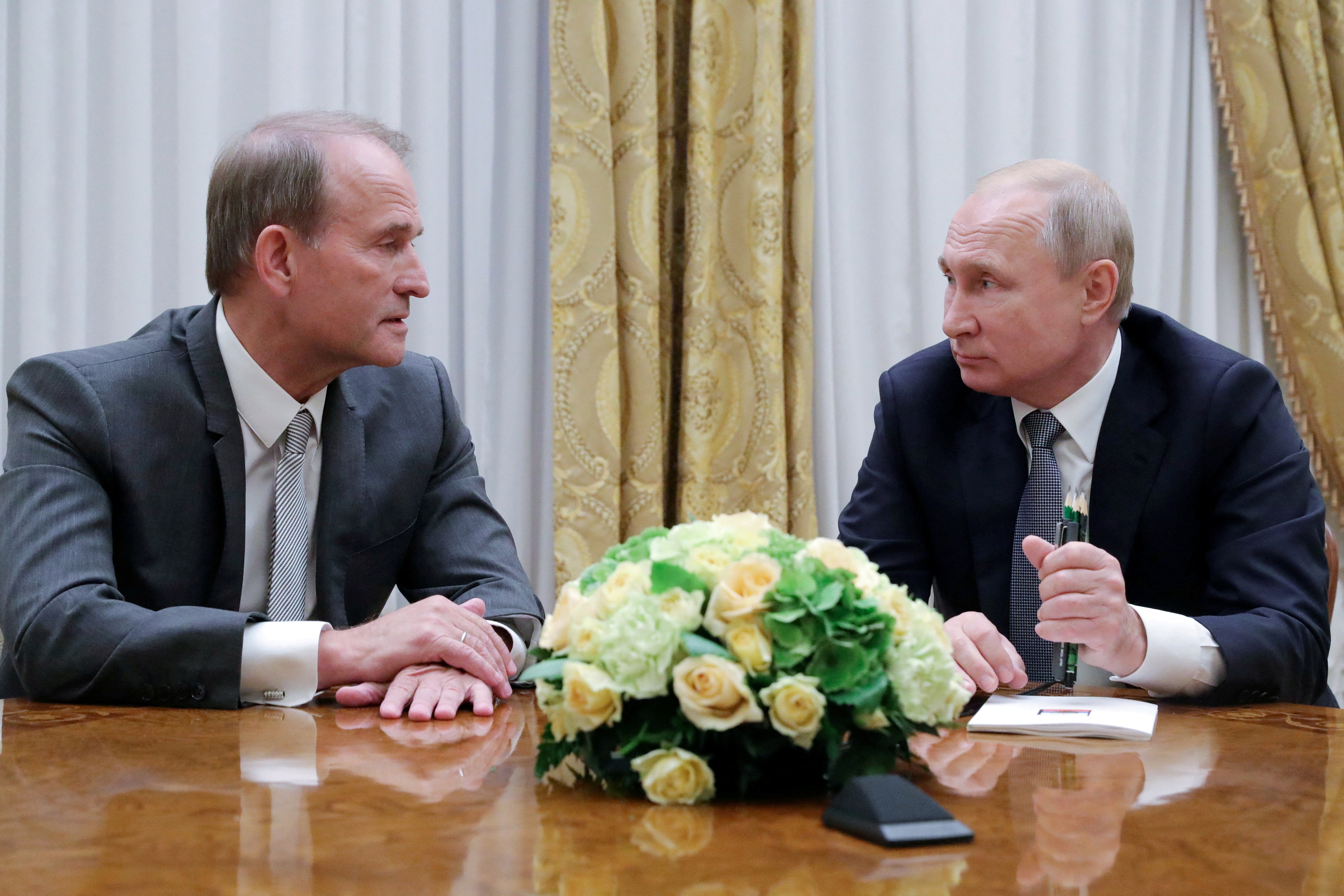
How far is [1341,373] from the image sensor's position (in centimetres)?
373

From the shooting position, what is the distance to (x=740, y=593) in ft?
3.34

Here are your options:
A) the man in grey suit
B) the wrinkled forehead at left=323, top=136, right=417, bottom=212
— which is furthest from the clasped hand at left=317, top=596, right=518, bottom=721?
the wrinkled forehead at left=323, top=136, right=417, bottom=212

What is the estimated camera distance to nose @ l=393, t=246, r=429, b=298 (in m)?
2.15

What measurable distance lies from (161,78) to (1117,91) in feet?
8.65

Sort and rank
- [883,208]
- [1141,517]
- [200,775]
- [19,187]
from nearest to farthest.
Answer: [200,775] < [1141,517] < [19,187] < [883,208]

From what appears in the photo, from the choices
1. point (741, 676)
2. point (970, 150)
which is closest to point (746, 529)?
point (741, 676)

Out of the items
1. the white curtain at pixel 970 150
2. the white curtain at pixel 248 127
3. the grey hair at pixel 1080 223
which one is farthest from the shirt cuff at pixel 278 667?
the white curtain at pixel 970 150

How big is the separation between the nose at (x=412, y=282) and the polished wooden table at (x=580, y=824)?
945 millimetres

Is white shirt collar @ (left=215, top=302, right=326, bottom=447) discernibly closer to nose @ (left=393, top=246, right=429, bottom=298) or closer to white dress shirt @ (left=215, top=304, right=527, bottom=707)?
white dress shirt @ (left=215, top=304, right=527, bottom=707)

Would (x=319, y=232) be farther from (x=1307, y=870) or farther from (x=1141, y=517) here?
(x=1307, y=870)

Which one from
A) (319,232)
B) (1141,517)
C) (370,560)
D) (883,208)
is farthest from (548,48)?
(1141,517)

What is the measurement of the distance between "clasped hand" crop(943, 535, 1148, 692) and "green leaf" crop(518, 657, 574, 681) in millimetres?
634

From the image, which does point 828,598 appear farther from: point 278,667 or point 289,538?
point 289,538

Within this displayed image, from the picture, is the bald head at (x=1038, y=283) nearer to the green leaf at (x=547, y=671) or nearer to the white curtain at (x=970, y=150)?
the white curtain at (x=970, y=150)
